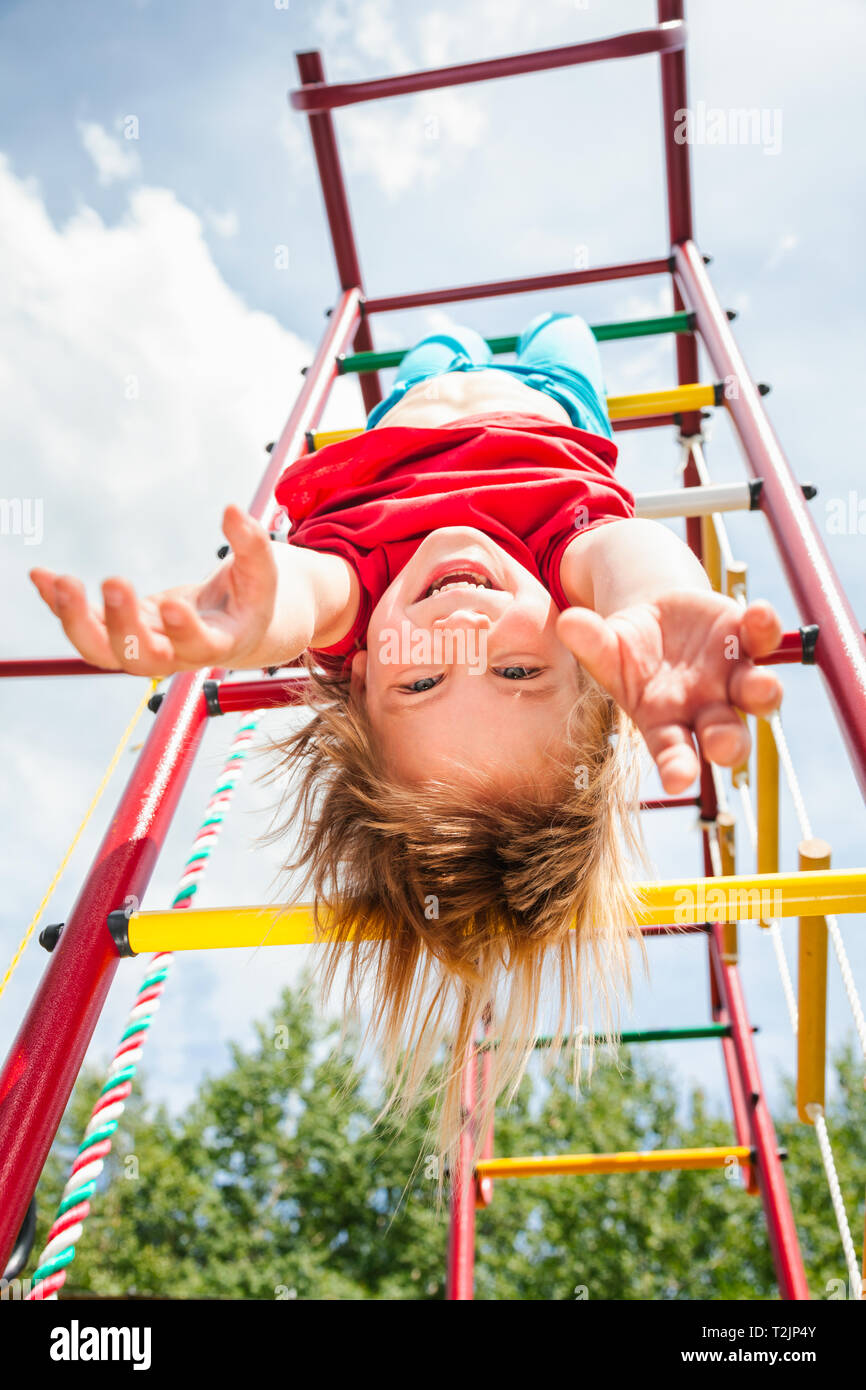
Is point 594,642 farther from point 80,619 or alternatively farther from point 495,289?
point 495,289

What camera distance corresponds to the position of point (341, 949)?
1.36m

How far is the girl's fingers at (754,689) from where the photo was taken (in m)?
0.69

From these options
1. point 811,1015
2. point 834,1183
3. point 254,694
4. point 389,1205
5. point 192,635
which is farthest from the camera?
point 389,1205

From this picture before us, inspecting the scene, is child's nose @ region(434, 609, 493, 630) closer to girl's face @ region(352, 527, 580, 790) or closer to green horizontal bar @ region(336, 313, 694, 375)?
girl's face @ region(352, 527, 580, 790)

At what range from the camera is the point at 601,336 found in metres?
2.37

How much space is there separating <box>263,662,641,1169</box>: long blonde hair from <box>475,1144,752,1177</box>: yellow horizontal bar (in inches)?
51.3

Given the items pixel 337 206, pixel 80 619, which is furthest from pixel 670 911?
pixel 337 206

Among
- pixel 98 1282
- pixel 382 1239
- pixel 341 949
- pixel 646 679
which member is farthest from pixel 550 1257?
pixel 646 679

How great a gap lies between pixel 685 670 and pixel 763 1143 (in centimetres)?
200

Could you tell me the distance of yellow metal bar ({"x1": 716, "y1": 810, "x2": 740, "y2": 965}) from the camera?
8.18 feet

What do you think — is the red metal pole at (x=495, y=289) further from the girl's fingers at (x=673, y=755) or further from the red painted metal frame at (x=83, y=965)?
the girl's fingers at (x=673, y=755)

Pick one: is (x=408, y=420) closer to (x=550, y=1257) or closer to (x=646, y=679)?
(x=646, y=679)

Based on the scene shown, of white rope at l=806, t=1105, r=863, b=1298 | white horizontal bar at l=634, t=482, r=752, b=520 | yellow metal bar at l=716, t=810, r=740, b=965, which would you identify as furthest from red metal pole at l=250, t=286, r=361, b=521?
white rope at l=806, t=1105, r=863, b=1298

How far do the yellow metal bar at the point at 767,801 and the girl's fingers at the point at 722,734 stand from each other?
1270mm
